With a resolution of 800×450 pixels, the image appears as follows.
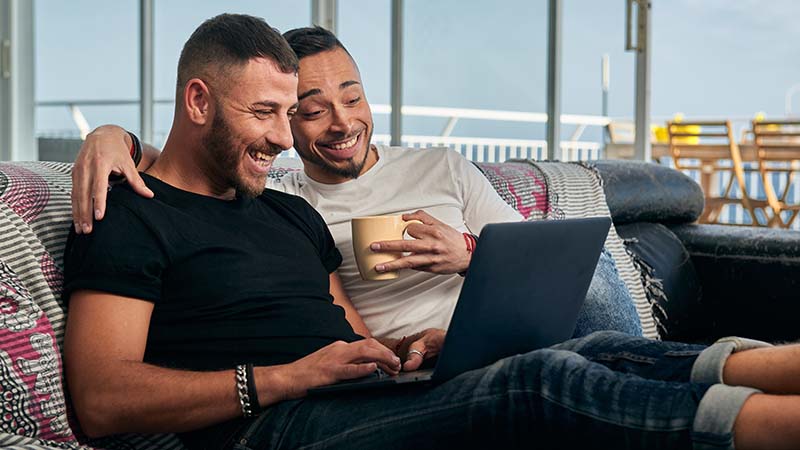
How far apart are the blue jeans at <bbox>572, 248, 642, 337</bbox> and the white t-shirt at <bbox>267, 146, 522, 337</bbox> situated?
32cm

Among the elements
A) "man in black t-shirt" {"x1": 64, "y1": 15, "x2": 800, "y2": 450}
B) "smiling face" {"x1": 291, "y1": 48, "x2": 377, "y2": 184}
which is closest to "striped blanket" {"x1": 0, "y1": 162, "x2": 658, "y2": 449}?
"man in black t-shirt" {"x1": 64, "y1": 15, "x2": 800, "y2": 450}

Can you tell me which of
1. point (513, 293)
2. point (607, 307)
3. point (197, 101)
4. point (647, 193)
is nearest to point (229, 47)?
point (197, 101)

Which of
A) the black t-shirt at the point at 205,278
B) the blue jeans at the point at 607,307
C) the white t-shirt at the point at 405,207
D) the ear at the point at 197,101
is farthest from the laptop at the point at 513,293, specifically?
the blue jeans at the point at 607,307

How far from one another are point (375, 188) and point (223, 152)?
0.49m

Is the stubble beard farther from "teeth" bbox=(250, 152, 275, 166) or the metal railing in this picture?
the metal railing

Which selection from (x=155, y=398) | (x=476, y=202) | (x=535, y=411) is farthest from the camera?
(x=476, y=202)

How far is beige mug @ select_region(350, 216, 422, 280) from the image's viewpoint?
1.50 m

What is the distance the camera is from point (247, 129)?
1534 mm

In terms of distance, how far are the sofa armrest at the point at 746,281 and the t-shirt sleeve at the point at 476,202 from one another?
3.56 feet

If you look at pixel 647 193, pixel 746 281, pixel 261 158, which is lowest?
pixel 746 281

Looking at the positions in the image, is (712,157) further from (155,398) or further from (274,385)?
(155,398)

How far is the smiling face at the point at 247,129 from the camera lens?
5.01ft

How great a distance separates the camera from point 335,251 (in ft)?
5.82

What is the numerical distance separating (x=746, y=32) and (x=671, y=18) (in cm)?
110
